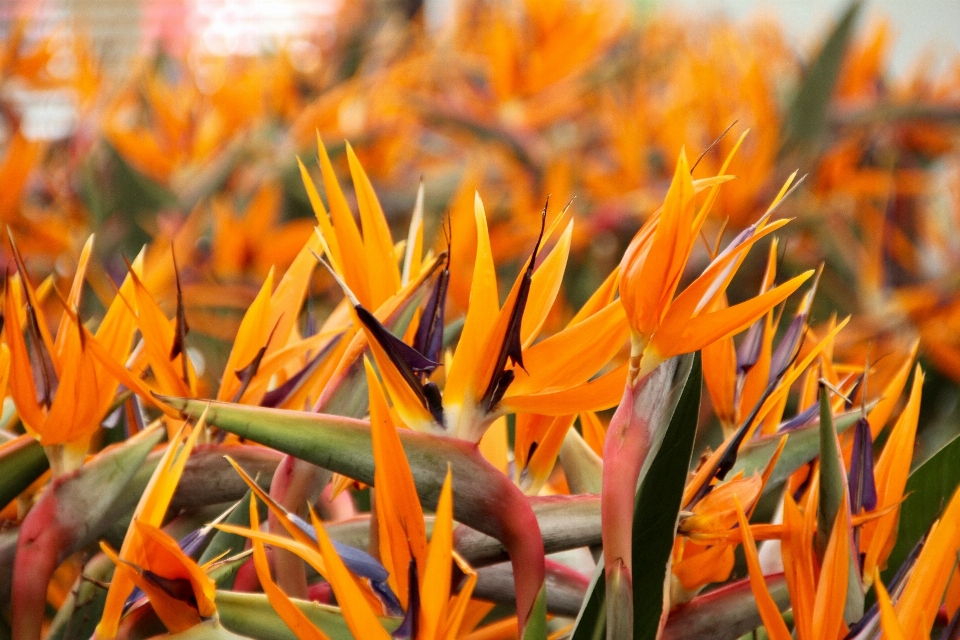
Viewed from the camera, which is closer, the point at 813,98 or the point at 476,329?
the point at 476,329

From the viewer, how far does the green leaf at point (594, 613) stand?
213mm

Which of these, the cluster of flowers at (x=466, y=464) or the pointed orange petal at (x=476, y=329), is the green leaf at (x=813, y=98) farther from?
the pointed orange petal at (x=476, y=329)

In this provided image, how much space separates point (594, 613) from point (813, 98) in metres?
→ 0.84

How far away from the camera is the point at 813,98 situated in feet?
3.10

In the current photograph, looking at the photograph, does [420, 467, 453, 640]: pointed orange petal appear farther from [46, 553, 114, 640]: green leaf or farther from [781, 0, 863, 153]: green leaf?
[781, 0, 863, 153]: green leaf

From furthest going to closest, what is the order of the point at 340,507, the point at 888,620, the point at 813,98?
the point at 813,98 → the point at 340,507 → the point at 888,620

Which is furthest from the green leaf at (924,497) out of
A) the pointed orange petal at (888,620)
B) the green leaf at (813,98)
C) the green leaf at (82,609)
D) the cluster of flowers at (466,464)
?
the green leaf at (813,98)

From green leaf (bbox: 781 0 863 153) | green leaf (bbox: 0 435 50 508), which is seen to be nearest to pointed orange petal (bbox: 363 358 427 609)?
green leaf (bbox: 0 435 50 508)

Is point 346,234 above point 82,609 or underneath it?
above

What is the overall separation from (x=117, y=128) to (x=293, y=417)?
0.78m

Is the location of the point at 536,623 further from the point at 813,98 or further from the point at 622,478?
the point at 813,98

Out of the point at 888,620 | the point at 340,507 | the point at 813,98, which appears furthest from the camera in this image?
the point at 813,98

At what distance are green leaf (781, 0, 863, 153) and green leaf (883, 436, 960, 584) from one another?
0.69 m

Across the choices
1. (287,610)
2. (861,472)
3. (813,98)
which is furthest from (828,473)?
(813,98)
